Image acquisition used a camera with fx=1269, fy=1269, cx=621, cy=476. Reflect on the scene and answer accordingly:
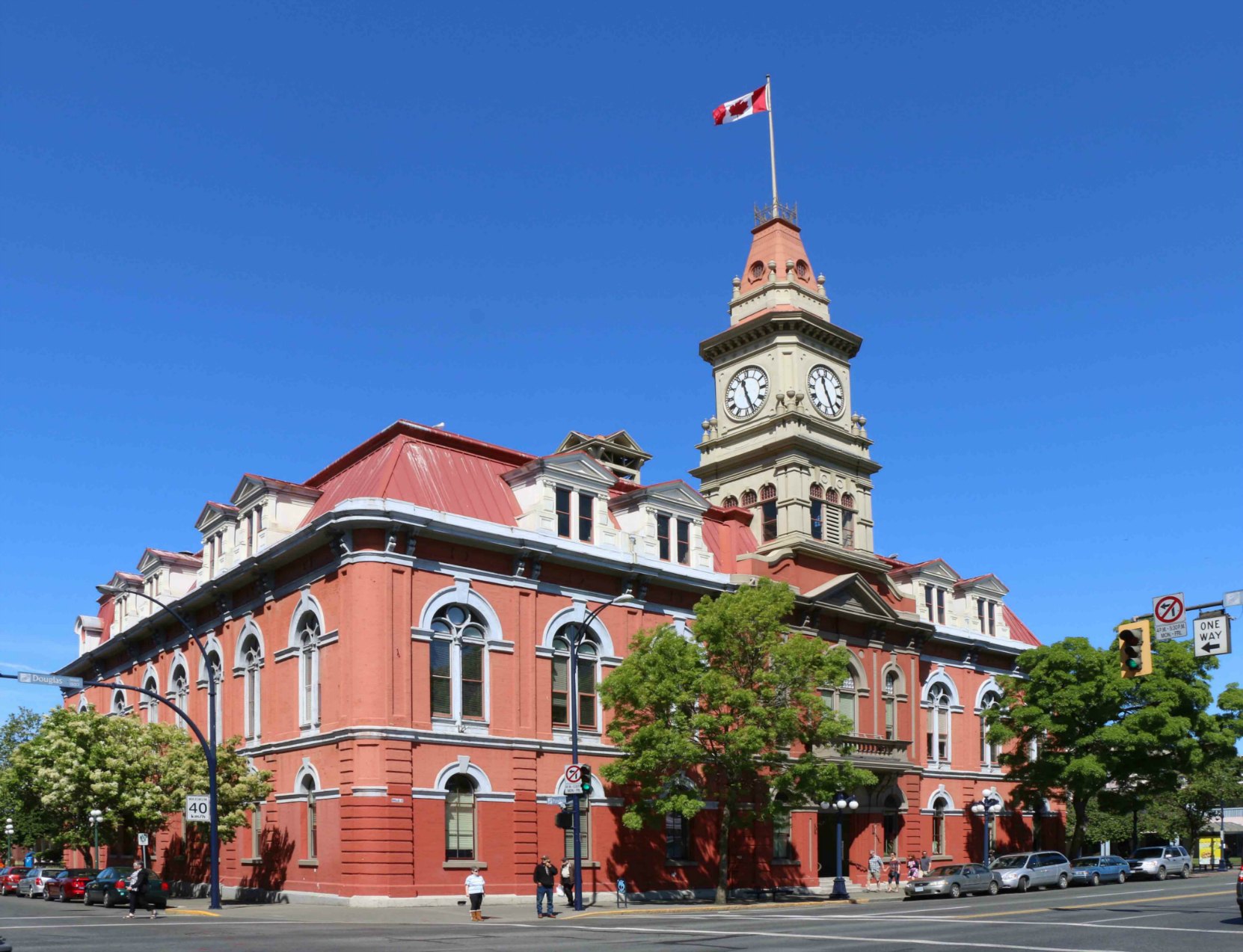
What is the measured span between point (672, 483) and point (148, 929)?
27.1 m

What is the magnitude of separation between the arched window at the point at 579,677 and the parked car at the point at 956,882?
47.1 feet

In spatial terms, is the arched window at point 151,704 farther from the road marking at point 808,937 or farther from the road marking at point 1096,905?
the road marking at point 1096,905

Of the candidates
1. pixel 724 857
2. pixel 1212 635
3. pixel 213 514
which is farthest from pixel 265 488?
pixel 1212 635

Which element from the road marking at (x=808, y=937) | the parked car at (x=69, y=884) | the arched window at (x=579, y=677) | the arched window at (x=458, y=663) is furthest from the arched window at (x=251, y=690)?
the road marking at (x=808, y=937)

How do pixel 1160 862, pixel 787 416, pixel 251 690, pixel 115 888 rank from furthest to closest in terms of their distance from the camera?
pixel 787 416, pixel 1160 862, pixel 251 690, pixel 115 888

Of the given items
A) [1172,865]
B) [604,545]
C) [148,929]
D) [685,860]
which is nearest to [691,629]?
[604,545]

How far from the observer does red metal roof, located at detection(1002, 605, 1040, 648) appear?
238ft

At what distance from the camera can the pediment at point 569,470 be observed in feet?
155

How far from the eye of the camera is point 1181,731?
56.7 m

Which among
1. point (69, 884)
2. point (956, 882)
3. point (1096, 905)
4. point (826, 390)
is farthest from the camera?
point (826, 390)

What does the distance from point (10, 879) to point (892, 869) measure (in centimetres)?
4228

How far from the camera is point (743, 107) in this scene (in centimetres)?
6238

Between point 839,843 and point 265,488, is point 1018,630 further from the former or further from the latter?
point 265,488

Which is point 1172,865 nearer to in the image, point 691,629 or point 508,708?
point 691,629
